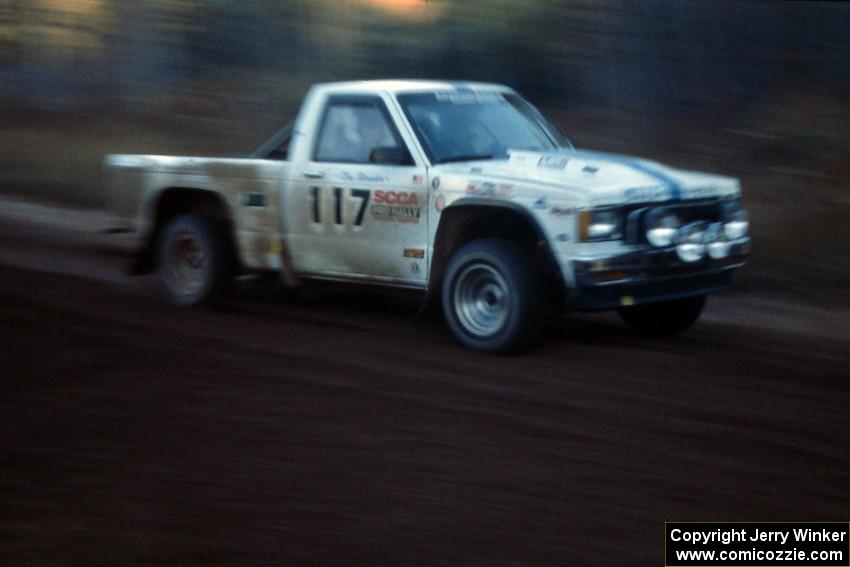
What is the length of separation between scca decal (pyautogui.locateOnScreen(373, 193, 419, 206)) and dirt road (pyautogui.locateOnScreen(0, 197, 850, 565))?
3.07 feet

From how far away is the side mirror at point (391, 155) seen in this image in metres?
8.06

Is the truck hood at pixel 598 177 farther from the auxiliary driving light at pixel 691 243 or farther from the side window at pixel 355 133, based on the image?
the side window at pixel 355 133

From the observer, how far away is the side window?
8328 millimetres

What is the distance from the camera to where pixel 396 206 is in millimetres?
8086

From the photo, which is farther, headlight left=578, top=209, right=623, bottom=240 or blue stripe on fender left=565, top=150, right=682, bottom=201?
blue stripe on fender left=565, top=150, right=682, bottom=201

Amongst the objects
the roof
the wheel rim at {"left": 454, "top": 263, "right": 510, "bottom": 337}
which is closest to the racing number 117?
the roof

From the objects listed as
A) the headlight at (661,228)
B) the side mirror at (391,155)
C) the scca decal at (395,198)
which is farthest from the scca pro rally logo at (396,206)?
the headlight at (661,228)

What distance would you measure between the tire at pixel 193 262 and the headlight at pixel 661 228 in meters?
3.53

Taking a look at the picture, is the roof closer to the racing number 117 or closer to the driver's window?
the driver's window

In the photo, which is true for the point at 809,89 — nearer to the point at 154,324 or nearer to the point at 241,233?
the point at 241,233

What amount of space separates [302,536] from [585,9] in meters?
12.0

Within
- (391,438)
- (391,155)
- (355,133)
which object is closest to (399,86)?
(355,133)

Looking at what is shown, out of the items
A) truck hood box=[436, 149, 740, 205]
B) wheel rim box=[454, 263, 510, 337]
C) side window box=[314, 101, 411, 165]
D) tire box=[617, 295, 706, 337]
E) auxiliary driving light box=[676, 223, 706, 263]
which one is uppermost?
side window box=[314, 101, 411, 165]

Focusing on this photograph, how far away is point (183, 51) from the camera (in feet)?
68.9
